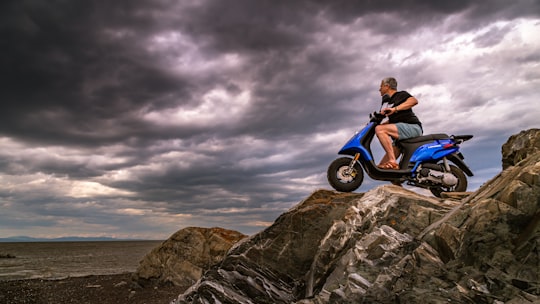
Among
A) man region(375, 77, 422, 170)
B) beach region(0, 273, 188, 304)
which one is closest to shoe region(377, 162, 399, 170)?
man region(375, 77, 422, 170)

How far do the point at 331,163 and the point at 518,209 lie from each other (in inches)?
195

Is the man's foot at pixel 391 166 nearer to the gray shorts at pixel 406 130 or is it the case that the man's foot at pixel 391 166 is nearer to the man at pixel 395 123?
the man at pixel 395 123

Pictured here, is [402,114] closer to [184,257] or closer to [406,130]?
[406,130]

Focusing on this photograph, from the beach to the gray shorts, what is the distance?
37.3ft

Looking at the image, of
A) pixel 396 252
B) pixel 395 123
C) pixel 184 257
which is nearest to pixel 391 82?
pixel 395 123

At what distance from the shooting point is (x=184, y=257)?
59.8 feet

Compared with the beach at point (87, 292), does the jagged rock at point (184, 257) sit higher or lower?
higher

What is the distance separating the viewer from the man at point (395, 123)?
32.0ft

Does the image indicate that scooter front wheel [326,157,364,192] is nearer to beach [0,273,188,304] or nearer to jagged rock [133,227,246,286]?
beach [0,273,188,304]

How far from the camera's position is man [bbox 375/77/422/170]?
975cm

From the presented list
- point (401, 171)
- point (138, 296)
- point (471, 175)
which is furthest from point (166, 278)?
point (471, 175)

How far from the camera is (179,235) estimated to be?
735 inches

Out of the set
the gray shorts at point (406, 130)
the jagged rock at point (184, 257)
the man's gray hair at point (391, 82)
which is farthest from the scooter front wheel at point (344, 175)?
the jagged rock at point (184, 257)

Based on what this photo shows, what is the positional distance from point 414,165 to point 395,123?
1.21m
